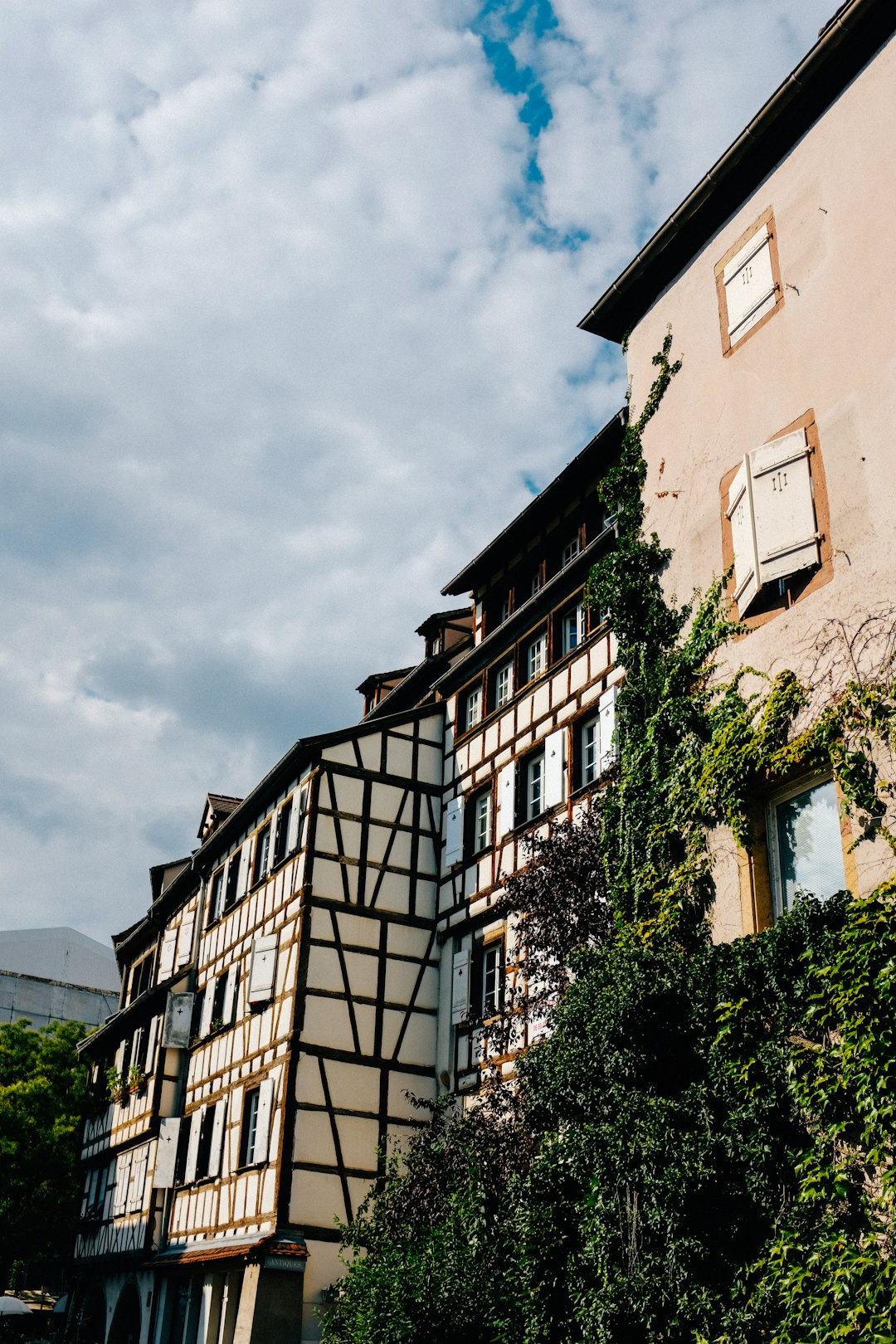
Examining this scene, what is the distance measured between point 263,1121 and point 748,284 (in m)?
13.7

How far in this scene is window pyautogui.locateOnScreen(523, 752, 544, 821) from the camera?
18828 millimetres

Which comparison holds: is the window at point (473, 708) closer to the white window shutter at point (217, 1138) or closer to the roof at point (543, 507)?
the roof at point (543, 507)

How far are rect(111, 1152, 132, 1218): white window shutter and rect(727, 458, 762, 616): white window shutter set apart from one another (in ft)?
70.5

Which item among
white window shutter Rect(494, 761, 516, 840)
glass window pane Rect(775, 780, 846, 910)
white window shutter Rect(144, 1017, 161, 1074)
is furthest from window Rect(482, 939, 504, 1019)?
white window shutter Rect(144, 1017, 161, 1074)

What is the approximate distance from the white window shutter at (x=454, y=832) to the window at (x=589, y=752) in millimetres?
3686

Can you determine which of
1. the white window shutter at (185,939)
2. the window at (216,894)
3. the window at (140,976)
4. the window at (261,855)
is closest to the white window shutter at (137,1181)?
the white window shutter at (185,939)

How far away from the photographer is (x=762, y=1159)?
9406 mm

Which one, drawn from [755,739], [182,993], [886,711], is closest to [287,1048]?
[182,993]

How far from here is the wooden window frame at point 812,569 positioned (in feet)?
35.6

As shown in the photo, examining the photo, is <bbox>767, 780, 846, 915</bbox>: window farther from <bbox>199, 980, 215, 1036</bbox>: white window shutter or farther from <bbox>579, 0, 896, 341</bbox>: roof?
<bbox>199, 980, 215, 1036</bbox>: white window shutter

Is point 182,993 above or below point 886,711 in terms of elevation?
above

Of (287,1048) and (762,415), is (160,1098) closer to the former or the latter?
(287,1048)

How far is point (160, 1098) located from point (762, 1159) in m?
19.1

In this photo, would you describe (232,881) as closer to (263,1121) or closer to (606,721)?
(263,1121)
